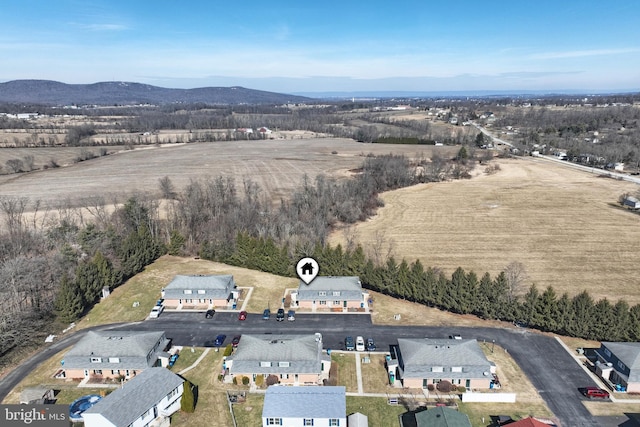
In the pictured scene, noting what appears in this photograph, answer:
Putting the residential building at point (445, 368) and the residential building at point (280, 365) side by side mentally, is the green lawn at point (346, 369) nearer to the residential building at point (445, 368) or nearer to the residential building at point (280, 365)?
the residential building at point (280, 365)

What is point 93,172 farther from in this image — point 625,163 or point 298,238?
point 625,163

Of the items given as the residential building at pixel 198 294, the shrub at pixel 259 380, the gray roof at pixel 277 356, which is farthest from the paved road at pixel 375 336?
the shrub at pixel 259 380

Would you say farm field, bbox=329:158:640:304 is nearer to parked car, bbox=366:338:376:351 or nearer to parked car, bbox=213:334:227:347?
parked car, bbox=366:338:376:351

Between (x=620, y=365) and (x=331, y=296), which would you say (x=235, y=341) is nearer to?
(x=331, y=296)

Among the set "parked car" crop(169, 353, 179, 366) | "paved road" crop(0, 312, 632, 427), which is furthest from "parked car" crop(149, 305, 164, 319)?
"parked car" crop(169, 353, 179, 366)

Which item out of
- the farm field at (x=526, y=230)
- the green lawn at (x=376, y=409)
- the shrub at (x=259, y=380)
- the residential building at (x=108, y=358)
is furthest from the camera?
the farm field at (x=526, y=230)
